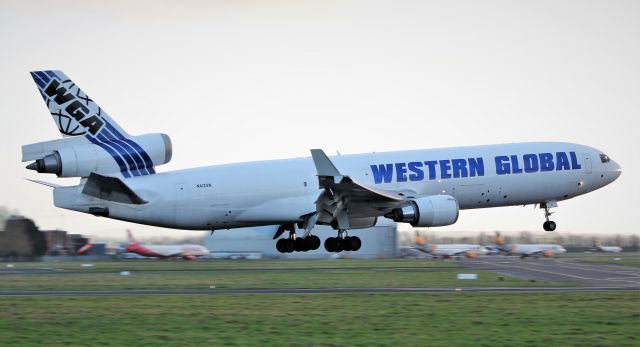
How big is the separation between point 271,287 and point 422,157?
1350 cm

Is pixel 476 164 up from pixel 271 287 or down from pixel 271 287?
up

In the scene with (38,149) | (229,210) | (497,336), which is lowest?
(497,336)

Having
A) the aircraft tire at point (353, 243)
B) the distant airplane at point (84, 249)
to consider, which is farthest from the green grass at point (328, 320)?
the distant airplane at point (84, 249)

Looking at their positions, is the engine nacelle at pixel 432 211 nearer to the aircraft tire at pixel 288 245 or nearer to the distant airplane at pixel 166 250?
the aircraft tire at pixel 288 245

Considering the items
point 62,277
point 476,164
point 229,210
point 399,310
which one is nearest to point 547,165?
point 476,164

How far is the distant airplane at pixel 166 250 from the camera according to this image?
109 m

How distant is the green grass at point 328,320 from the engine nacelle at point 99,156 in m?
9.78

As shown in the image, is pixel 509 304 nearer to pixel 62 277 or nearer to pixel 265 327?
pixel 265 327

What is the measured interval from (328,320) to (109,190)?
2165cm

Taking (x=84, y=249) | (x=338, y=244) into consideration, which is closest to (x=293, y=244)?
(x=338, y=244)

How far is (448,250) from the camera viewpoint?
11288 centimetres

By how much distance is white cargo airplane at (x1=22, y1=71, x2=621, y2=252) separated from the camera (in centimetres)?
4778

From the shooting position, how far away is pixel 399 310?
3234cm

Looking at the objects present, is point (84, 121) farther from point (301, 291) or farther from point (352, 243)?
point (352, 243)
